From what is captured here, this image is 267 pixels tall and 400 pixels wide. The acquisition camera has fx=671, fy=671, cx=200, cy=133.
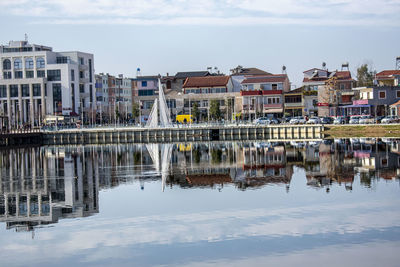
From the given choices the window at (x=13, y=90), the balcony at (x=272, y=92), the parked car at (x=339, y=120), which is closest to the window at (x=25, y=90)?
the window at (x=13, y=90)

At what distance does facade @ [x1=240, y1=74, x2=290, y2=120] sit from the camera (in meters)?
121

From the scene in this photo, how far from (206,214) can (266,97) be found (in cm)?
9113

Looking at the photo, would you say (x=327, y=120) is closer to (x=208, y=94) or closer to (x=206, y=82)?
(x=208, y=94)

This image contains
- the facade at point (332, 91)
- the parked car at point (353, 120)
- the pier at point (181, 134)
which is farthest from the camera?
the facade at point (332, 91)

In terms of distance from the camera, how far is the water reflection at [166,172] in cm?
3603

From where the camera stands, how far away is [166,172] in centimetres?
5134

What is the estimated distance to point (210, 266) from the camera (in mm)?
22219

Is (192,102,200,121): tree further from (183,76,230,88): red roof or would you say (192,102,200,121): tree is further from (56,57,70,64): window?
(56,57,70,64): window

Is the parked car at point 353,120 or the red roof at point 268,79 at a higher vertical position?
the red roof at point 268,79

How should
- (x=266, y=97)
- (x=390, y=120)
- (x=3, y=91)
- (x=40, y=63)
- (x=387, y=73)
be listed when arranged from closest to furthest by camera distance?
(x=390, y=120)
(x=266, y=97)
(x=387, y=73)
(x=3, y=91)
(x=40, y=63)

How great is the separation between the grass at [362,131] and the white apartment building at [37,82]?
57406 millimetres

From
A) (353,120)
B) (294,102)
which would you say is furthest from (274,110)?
(353,120)

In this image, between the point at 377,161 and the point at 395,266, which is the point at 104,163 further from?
the point at 395,266

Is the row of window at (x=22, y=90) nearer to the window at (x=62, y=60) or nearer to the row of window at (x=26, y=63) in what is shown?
the row of window at (x=26, y=63)
